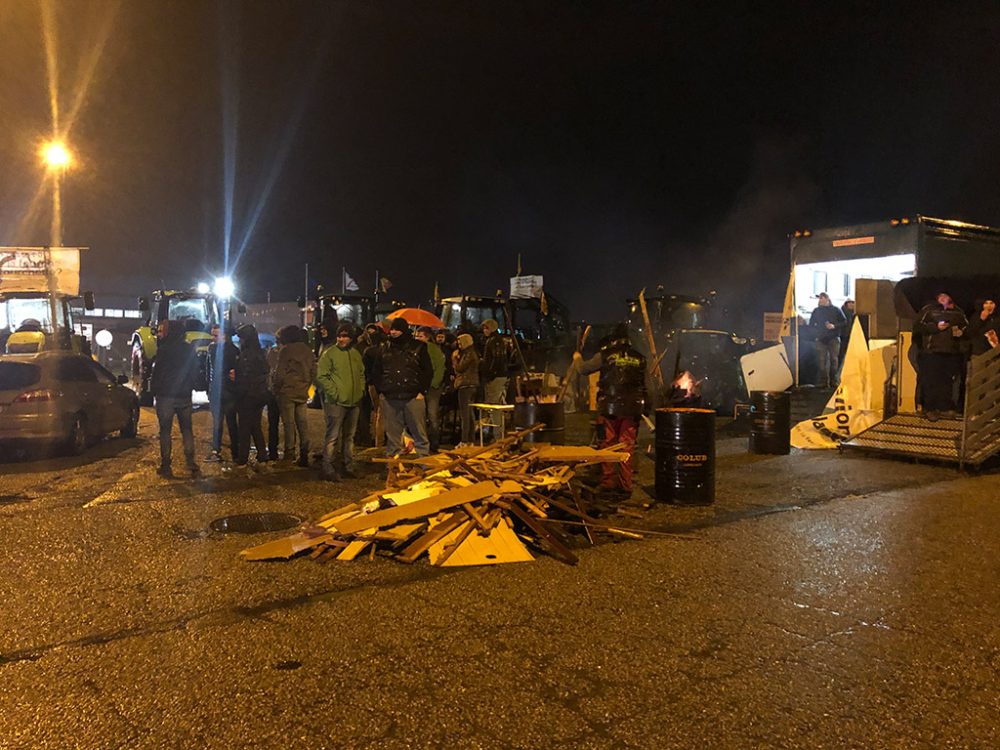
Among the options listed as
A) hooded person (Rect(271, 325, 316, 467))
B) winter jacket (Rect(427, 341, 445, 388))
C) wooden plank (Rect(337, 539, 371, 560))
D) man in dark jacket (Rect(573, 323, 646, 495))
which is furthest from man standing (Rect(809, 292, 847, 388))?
wooden plank (Rect(337, 539, 371, 560))

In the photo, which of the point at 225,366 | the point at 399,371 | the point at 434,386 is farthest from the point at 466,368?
the point at 225,366

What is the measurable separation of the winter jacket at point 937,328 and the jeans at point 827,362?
4.01m

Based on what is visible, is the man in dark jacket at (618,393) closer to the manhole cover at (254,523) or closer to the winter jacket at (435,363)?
the winter jacket at (435,363)

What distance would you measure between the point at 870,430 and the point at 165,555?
965 centimetres

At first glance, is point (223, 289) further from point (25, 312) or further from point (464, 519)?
point (464, 519)

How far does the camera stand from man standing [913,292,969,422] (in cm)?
1028

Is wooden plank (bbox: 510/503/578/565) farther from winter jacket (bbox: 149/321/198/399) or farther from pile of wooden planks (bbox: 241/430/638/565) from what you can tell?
winter jacket (bbox: 149/321/198/399)

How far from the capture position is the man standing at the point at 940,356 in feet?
33.7

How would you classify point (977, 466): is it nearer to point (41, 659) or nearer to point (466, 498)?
point (466, 498)

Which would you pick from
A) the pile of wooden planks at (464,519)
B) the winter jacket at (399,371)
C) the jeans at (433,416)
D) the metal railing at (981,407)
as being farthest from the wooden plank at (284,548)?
the metal railing at (981,407)

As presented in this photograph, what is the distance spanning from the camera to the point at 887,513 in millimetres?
7164

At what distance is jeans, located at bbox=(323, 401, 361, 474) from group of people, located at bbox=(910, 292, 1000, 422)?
322 inches

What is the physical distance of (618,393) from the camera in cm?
795

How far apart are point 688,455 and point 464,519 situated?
2.68m
